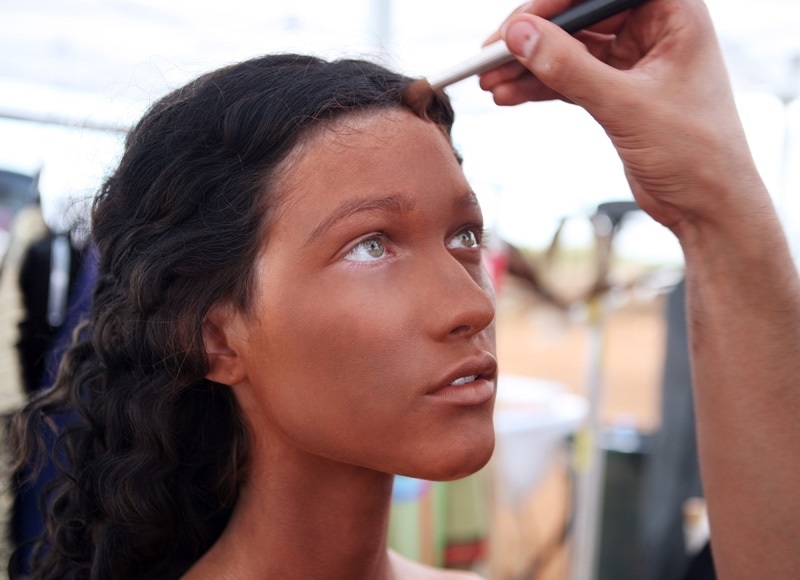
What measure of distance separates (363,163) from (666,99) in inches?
15.3

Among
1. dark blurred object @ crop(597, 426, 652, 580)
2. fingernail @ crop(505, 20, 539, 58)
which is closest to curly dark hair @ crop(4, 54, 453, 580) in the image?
fingernail @ crop(505, 20, 539, 58)

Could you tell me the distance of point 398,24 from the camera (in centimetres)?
277

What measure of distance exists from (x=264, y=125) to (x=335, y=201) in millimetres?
157

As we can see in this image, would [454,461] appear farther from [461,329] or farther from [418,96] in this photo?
[418,96]

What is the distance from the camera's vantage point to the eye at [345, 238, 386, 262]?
3.32 feet

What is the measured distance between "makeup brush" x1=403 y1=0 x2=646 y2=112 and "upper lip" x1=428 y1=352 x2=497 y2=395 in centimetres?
36

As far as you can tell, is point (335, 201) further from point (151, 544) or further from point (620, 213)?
point (620, 213)

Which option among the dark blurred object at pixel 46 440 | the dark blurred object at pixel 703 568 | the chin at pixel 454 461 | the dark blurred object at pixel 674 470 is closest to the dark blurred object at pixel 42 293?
the dark blurred object at pixel 46 440

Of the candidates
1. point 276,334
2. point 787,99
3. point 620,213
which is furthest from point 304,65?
point 787,99

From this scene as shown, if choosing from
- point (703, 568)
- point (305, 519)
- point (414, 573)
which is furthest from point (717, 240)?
point (703, 568)

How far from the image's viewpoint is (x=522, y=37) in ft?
2.89

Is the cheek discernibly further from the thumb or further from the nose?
the thumb

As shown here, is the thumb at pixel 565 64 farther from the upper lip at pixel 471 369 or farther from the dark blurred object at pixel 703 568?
the dark blurred object at pixel 703 568

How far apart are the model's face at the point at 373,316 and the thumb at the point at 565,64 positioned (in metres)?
0.23
